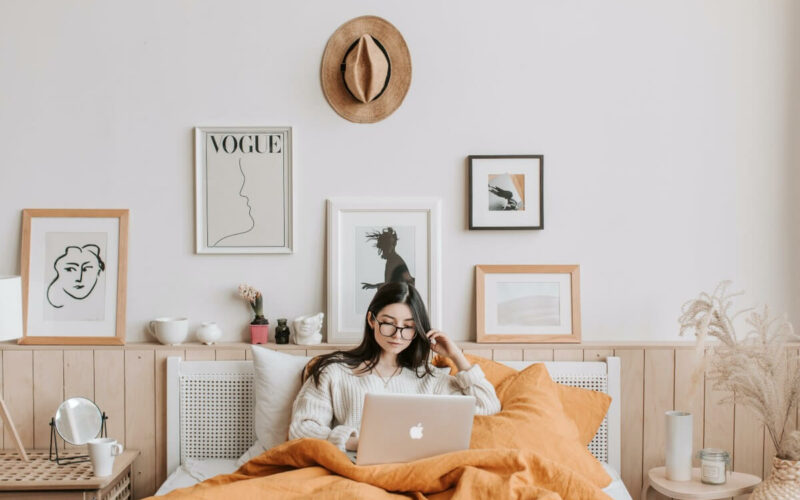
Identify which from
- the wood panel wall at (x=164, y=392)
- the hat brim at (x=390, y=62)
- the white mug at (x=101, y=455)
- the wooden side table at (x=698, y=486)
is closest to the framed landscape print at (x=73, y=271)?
the wood panel wall at (x=164, y=392)

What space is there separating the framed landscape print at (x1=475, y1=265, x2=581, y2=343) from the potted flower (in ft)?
2.70

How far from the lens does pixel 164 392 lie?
272cm

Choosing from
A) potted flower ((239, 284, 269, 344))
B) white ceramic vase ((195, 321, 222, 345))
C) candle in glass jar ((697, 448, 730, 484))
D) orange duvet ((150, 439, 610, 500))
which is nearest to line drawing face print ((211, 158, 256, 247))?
potted flower ((239, 284, 269, 344))

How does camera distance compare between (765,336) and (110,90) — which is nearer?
(765,336)

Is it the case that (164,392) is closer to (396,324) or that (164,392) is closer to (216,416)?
(216,416)

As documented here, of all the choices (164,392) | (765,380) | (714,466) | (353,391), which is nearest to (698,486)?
(714,466)

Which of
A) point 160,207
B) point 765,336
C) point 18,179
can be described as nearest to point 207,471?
point 160,207

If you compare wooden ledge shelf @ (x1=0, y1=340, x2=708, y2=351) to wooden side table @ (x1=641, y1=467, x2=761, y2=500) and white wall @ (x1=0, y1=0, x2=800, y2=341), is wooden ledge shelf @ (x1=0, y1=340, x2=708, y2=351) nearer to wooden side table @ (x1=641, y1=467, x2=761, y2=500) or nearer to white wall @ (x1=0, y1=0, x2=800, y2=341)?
white wall @ (x1=0, y1=0, x2=800, y2=341)

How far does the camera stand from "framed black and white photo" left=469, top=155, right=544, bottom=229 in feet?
9.14

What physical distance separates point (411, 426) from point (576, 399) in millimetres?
842

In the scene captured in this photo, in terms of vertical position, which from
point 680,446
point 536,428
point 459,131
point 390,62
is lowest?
point 680,446

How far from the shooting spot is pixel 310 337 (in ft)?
8.91

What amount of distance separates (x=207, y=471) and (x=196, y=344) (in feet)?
1.63

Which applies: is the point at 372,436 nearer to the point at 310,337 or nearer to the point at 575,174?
the point at 310,337
